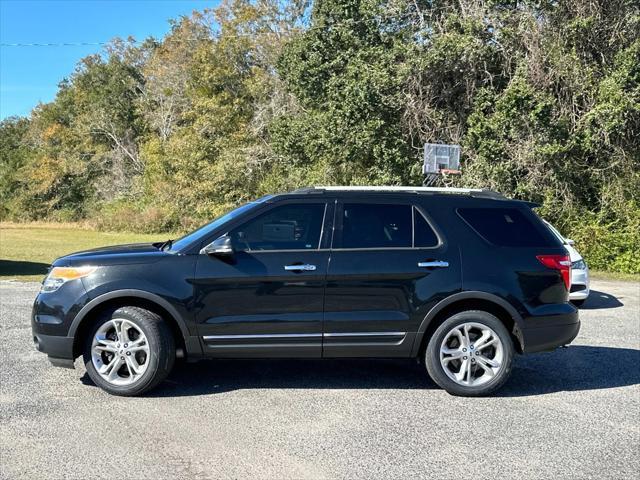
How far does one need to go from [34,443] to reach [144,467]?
95 cm

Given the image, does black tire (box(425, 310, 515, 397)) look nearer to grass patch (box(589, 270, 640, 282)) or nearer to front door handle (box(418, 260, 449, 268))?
front door handle (box(418, 260, 449, 268))

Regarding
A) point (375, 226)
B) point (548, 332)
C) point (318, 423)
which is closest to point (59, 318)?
point (318, 423)

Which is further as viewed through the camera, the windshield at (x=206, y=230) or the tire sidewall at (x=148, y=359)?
the windshield at (x=206, y=230)

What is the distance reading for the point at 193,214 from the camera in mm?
38969

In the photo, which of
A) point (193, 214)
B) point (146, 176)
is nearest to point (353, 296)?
point (193, 214)

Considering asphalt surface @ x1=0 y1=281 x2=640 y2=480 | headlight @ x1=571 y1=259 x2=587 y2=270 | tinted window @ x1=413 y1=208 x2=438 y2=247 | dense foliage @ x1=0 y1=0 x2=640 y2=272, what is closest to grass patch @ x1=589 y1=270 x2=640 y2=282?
dense foliage @ x1=0 y1=0 x2=640 y2=272

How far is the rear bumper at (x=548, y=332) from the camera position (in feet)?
17.5

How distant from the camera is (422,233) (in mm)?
5426

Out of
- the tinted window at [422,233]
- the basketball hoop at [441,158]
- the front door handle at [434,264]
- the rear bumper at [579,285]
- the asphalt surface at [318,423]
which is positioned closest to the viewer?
the asphalt surface at [318,423]

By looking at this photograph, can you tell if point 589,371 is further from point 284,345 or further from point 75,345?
point 75,345

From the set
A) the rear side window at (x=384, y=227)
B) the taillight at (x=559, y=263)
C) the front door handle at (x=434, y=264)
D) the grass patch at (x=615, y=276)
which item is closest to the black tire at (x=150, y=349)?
the rear side window at (x=384, y=227)

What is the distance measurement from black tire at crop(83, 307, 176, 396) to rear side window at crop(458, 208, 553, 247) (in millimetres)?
2883

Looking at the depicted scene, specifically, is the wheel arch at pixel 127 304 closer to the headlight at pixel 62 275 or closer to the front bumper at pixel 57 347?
the front bumper at pixel 57 347

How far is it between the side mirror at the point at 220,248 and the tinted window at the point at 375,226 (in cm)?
101
